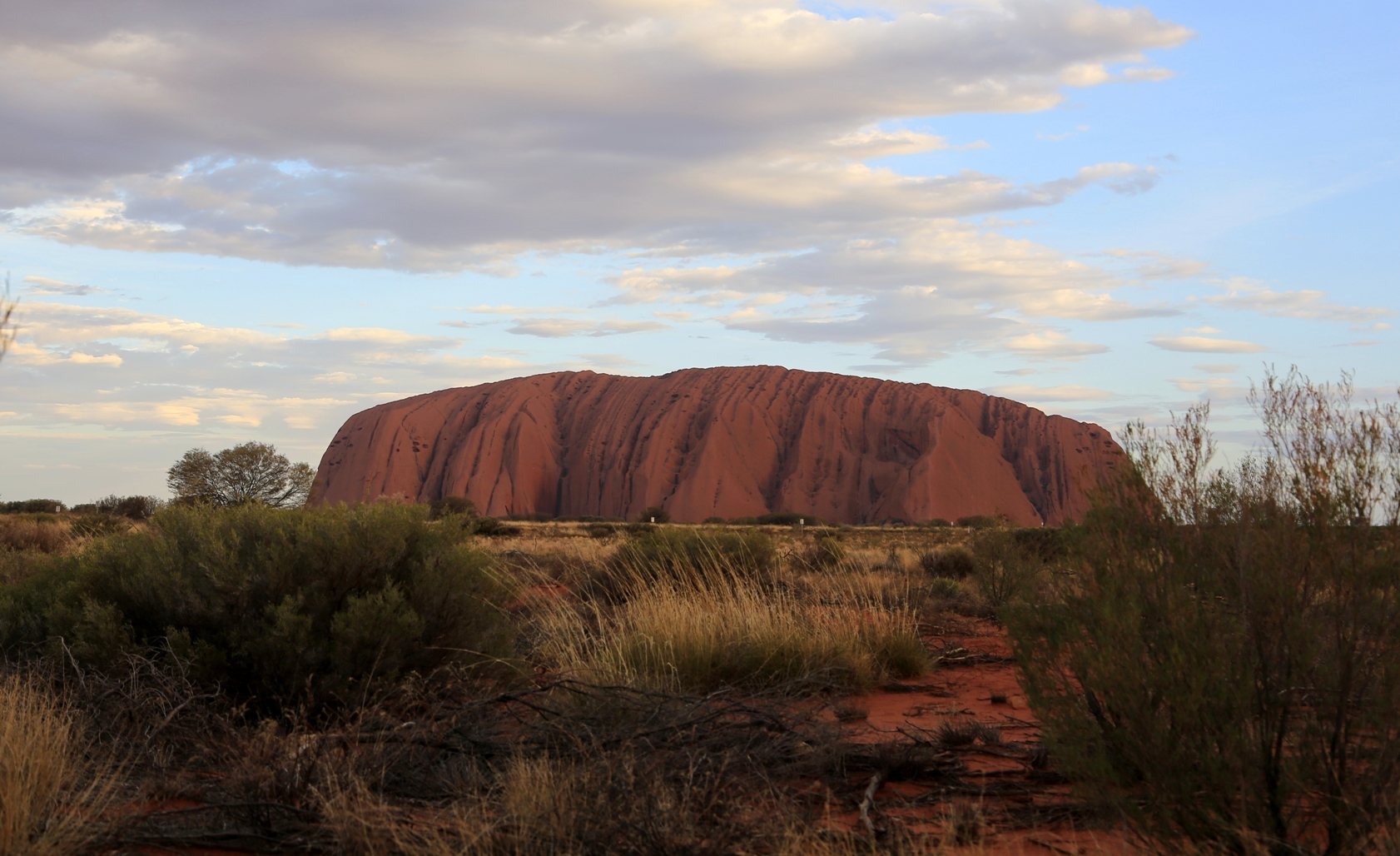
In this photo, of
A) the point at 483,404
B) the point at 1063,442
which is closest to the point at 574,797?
the point at 1063,442

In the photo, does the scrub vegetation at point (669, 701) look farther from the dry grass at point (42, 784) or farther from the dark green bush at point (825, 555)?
the dark green bush at point (825, 555)

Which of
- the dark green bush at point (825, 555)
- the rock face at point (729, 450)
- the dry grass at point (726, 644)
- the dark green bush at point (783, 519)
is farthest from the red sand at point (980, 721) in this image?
the rock face at point (729, 450)

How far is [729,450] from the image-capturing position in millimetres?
67438

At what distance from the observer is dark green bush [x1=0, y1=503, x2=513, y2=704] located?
5.02 meters

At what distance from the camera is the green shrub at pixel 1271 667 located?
285 cm

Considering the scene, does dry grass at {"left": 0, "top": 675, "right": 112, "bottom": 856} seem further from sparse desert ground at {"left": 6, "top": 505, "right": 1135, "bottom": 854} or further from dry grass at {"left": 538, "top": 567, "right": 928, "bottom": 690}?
dry grass at {"left": 538, "top": 567, "right": 928, "bottom": 690}

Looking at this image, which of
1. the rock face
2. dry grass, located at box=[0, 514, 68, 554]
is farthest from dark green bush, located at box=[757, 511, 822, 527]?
dry grass, located at box=[0, 514, 68, 554]

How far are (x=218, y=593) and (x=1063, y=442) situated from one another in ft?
232

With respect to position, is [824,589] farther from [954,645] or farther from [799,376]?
[799,376]

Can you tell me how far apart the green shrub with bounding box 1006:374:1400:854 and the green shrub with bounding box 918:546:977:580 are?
13266 millimetres

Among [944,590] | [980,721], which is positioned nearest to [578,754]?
[980,721]

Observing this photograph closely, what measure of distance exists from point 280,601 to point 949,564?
1332 centimetres

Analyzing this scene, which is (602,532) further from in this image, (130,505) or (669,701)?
(669,701)

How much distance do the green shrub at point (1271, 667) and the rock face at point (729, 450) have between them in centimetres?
5760
